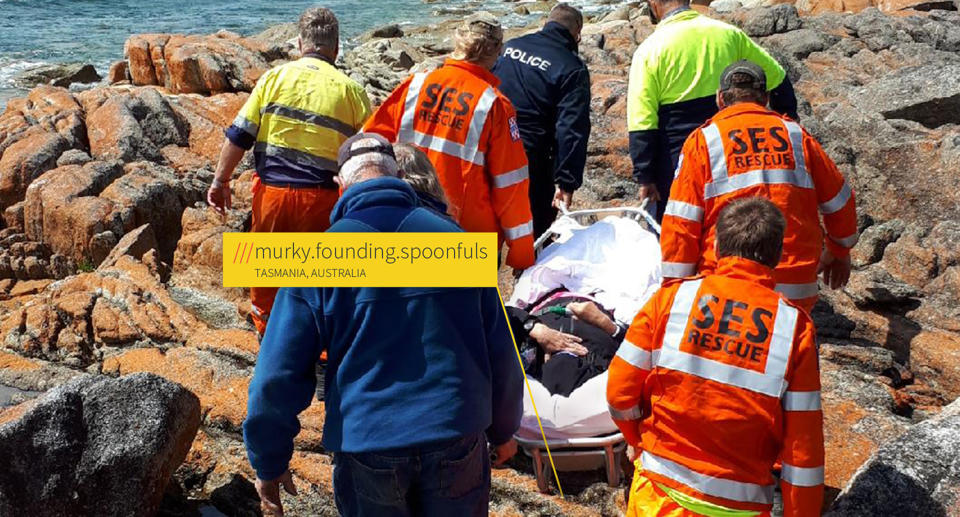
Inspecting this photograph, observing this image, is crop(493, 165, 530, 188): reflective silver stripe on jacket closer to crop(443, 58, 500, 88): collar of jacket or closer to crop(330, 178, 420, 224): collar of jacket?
crop(443, 58, 500, 88): collar of jacket

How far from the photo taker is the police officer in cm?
487

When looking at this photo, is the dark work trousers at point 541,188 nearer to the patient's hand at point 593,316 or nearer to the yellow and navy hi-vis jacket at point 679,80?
the yellow and navy hi-vis jacket at point 679,80

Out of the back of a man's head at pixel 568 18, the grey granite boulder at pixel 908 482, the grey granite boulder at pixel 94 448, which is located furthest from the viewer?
the back of a man's head at pixel 568 18

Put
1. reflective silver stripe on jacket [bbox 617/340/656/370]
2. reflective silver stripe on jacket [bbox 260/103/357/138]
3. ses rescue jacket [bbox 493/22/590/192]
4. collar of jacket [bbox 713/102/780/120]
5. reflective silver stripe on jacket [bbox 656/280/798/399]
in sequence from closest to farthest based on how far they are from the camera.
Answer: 1. reflective silver stripe on jacket [bbox 656/280/798/399]
2. reflective silver stripe on jacket [bbox 617/340/656/370]
3. collar of jacket [bbox 713/102/780/120]
4. reflective silver stripe on jacket [bbox 260/103/357/138]
5. ses rescue jacket [bbox 493/22/590/192]

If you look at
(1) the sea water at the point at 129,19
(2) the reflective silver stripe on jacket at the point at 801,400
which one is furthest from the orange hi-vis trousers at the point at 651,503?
(1) the sea water at the point at 129,19

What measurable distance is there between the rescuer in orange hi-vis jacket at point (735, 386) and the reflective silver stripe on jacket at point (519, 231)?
5.56 feet

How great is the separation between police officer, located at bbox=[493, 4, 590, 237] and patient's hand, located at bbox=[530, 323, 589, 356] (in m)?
1.36

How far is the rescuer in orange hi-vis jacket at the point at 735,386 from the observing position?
8.22ft

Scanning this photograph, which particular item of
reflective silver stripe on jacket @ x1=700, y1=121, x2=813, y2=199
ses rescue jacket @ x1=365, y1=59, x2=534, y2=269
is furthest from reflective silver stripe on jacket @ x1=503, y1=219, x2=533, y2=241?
reflective silver stripe on jacket @ x1=700, y1=121, x2=813, y2=199

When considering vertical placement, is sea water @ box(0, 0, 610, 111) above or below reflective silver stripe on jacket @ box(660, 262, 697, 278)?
below

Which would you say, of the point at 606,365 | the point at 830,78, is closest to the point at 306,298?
the point at 606,365

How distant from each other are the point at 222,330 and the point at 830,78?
23.9 feet

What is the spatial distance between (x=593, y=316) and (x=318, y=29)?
6.71ft

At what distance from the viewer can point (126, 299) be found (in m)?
5.45
